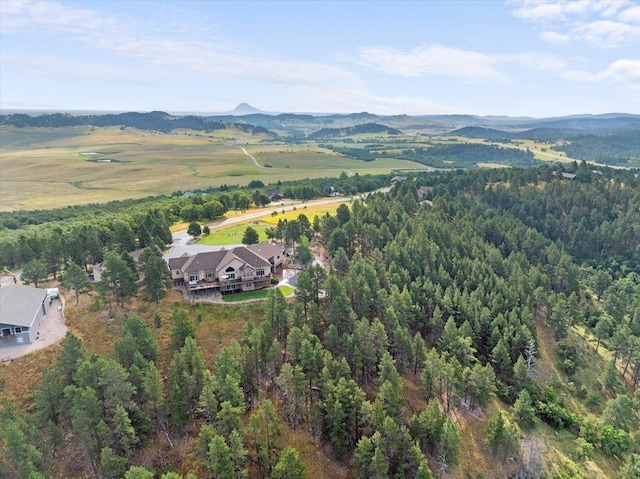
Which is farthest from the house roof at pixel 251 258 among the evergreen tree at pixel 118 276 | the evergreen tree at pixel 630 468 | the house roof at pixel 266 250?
the evergreen tree at pixel 630 468

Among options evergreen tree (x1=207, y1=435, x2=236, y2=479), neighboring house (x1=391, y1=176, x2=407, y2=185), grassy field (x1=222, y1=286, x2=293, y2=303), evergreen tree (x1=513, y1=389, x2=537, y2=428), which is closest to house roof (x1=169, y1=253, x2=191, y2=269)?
grassy field (x1=222, y1=286, x2=293, y2=303)

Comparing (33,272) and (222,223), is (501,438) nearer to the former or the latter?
(33,272)

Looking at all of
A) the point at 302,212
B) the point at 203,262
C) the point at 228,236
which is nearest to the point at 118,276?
the point at 203,262

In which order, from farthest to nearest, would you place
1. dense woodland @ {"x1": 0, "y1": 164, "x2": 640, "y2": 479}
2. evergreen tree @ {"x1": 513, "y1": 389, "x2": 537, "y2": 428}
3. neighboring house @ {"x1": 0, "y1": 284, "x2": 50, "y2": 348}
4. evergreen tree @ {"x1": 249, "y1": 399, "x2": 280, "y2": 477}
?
neighboring house @ {"x1": 0, "y1": 284, "x2": 50, "y2": 348}, evergreen tree @ {"x1": 513, "y1": 389, "x2": 537, "y2": 428}, dense woodland @ {"x1": 0, "y1": 164, "x2": 640, "y2": 479}, evergreen tree @ {"x1": 249, "y1": 399, "x2": 280, "y2": 477}

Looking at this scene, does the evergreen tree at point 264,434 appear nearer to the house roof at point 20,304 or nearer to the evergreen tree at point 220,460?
the evergreen tree at point 220,460

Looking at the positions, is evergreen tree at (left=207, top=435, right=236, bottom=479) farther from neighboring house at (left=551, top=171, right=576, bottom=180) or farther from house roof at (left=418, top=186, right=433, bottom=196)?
neighboring house at (left=551, top=171, right=576, bottom=180)

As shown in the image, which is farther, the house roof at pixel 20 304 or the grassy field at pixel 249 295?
the grassy field at pixel 249 295

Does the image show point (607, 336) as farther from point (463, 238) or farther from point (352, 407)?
point (352, 407)
